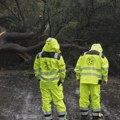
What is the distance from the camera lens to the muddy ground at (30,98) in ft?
32.1

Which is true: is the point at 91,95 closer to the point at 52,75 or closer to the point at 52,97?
the point at 52,97

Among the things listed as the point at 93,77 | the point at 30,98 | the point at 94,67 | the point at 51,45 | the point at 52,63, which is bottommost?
the point at 30,98

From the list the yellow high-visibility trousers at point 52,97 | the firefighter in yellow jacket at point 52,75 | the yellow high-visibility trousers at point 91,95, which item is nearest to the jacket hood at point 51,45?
the firefighter in yellow jacket at point 52,75

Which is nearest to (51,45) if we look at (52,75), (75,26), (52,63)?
(52,63)

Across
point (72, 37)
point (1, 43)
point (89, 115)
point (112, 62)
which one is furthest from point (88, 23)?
point (89, 115)

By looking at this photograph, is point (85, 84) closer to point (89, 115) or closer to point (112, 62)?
point (89, 115)

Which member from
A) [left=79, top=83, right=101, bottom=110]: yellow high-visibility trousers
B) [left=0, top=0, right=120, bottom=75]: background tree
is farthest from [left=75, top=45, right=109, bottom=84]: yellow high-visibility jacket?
[left=0, top=0, right=120, bottom=75]: background tree

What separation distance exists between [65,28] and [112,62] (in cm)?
257

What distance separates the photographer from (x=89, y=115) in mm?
9570

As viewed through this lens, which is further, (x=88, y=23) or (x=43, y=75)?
(x=88, y=23)

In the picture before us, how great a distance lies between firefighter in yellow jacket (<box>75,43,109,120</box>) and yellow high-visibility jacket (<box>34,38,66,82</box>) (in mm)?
646

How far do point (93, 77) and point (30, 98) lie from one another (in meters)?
3.30

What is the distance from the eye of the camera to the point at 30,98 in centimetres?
1170

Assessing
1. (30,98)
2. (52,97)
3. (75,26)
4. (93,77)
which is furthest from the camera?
(75,26)
